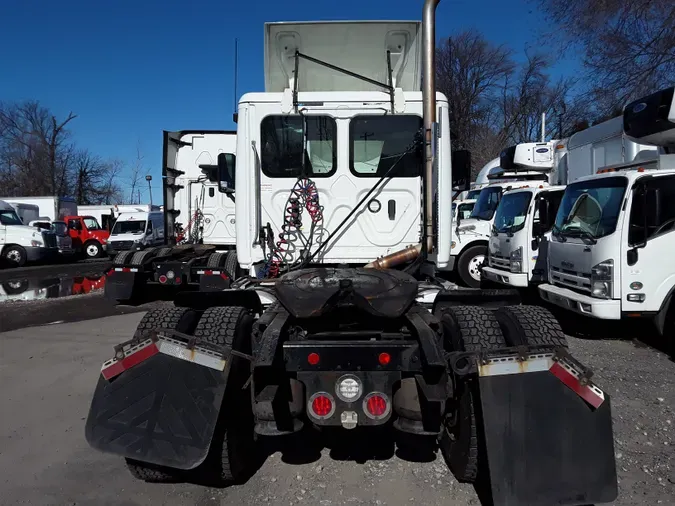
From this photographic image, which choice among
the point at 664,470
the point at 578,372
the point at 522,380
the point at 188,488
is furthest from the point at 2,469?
the point at 664,470

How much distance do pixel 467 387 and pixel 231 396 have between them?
147 centimetres

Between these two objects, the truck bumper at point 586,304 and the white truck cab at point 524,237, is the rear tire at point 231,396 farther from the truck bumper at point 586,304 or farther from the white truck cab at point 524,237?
the white truck cab at point 524,237

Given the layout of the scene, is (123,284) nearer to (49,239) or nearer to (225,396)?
(225,396)

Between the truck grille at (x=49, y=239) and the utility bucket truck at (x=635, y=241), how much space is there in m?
21.5

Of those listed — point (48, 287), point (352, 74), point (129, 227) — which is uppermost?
point (352, 74)

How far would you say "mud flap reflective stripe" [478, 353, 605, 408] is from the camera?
282 cm

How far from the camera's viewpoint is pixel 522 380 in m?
2.85

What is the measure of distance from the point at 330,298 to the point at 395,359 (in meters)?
0.54

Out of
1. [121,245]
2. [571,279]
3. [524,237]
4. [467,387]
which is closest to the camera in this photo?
[467,387]

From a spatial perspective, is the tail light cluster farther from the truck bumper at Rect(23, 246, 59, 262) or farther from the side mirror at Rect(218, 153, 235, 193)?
the truck bumper at Rect(23, 246, 59, 262)

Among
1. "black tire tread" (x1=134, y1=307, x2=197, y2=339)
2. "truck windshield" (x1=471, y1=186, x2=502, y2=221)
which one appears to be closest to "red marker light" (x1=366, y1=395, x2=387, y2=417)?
"black tire tread" (x1=134, y1=307, x2=197, y2=339)

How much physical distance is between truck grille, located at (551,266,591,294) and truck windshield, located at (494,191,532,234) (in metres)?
2.07

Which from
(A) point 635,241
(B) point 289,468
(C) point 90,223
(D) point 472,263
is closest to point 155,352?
(B) point 289,468

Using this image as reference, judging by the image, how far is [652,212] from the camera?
21.4 ft
